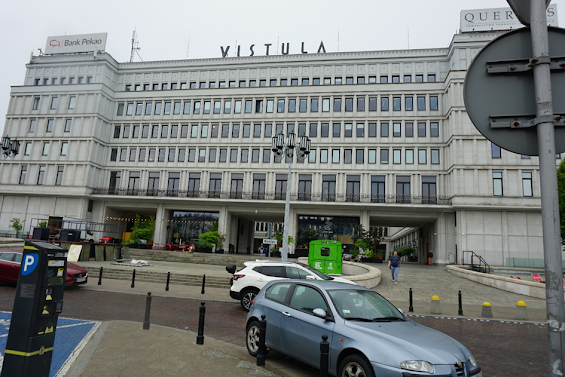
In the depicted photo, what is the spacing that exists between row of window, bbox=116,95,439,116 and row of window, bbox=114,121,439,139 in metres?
1.76

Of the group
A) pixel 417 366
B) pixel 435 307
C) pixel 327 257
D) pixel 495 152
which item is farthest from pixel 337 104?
pixel 417 366

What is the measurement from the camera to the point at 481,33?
4072 cm

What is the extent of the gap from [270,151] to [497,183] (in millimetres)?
24298

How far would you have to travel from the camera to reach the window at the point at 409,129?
4197cm

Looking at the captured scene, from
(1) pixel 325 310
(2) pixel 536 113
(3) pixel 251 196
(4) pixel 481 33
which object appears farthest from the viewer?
(3) pixel 251 196

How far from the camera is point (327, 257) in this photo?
22.4 m

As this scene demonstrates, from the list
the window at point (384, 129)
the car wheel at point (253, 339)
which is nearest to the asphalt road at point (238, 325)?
the car wheel at point (253, 339)

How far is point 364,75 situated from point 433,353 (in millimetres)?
44646

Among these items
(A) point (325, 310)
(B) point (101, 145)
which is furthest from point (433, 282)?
(B) point (101, 145)

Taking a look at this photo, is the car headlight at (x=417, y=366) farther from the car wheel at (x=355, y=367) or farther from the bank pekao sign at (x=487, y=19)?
the bank pekao sign at (x=487, y=19)

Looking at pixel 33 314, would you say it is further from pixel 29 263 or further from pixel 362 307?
pixel 362 307

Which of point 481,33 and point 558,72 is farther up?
point 481,33

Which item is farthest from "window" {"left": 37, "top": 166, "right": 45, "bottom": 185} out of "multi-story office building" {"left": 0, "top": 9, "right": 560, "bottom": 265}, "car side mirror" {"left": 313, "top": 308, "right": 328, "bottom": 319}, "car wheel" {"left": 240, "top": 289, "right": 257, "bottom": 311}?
"car side mirror" {"left": 313, "top": 308, "right": 328, "bottom": 319}

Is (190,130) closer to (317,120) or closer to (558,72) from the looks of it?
(317,120)
